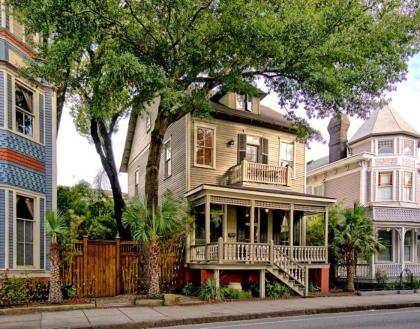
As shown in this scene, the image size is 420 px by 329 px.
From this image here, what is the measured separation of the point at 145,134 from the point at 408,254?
17.0 meters

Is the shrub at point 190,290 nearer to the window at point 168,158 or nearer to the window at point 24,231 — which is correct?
the window at point 24,231

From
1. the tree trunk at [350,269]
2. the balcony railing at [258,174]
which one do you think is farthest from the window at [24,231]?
the tree trunk at [350,269]

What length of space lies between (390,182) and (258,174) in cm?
967

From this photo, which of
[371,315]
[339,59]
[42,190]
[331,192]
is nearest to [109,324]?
[42,190]

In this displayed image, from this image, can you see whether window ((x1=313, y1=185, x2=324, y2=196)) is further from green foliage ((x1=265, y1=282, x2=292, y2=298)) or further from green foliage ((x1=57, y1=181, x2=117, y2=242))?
green foliage ((x1=57, y1=181, x2=117, y2=242))

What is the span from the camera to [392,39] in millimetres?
15586

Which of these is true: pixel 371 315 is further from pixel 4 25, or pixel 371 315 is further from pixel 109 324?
pixel 4 25

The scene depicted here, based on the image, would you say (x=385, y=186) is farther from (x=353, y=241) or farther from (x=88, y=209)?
(x=88, y=209)

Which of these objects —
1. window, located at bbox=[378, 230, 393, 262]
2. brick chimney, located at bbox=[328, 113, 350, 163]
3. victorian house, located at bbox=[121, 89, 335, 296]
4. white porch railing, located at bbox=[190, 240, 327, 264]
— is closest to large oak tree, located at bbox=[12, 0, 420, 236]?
victorian house, located at bbox=[121, 89, 335, 296]

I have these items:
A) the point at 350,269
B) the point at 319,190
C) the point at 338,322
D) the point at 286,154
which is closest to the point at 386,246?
the point at 319,190

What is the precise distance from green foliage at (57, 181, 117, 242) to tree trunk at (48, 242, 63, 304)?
7448 millimetres

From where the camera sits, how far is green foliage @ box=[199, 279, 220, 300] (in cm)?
1486

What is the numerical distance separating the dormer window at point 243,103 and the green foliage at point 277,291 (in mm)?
8902

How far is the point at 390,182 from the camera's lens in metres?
24.4
